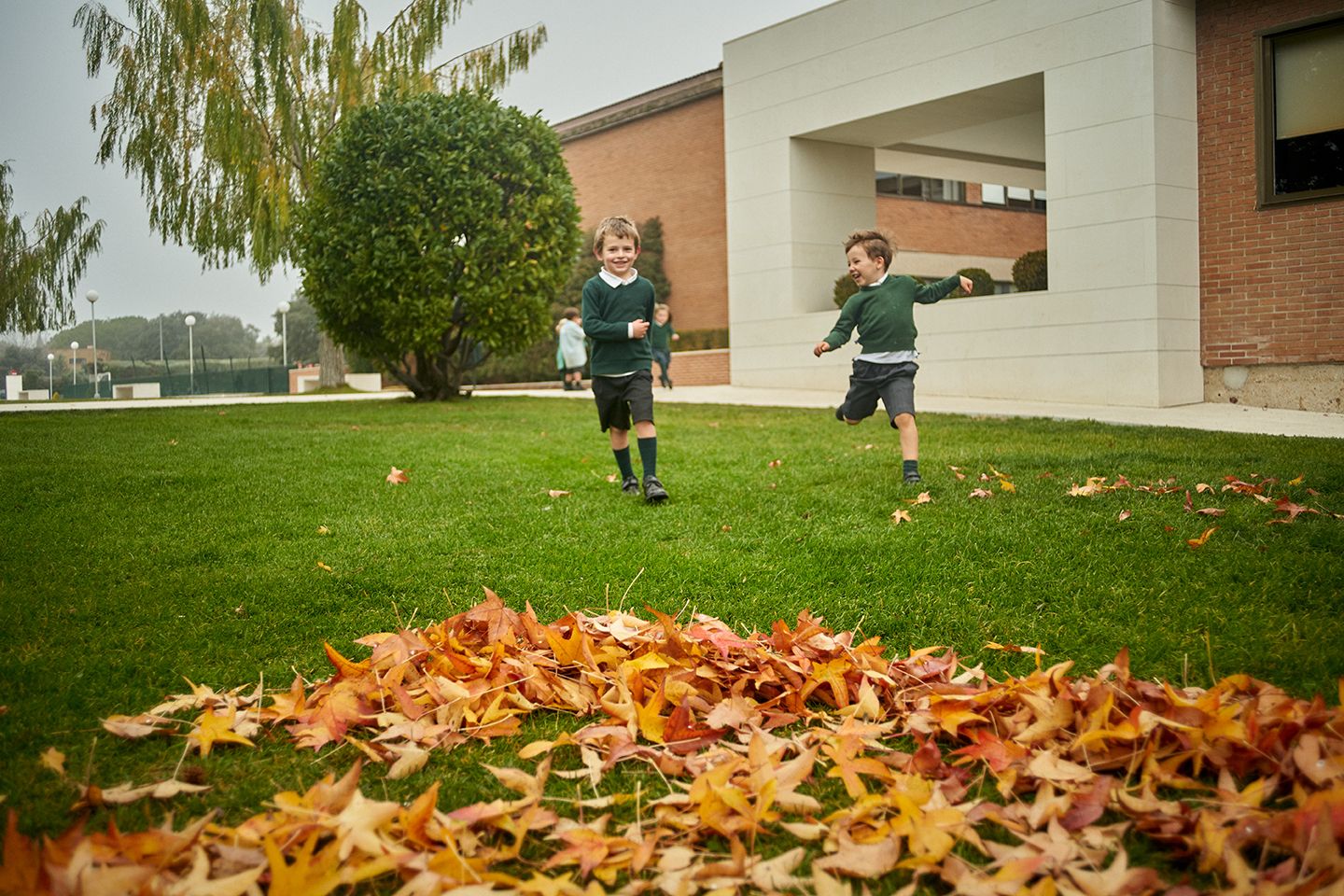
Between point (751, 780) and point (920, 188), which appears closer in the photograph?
Result: point (751, 780)

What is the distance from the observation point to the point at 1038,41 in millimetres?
12398

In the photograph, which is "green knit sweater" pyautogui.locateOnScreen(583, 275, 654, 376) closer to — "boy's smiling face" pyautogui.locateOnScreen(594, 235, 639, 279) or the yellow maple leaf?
"boy's smiling face" pyautogui.locateOnScreen(594, 235, 639, 279)

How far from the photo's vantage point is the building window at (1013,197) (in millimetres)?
26609

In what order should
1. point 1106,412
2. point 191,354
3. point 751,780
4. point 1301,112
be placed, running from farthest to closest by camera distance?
point 191,354 < point 1106,412 < point 1301,112 < point 751,780

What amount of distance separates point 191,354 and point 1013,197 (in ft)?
81.5

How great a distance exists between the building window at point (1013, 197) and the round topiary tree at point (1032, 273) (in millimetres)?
13859

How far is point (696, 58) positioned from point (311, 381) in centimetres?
1542

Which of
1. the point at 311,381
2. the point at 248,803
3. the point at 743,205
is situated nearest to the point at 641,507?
the point at 248,803

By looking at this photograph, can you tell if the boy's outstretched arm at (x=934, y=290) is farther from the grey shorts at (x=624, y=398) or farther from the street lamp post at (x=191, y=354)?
the street lamp post at (x=191, y=354)

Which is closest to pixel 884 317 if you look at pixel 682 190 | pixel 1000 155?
pixel 1000 155

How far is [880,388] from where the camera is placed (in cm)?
635

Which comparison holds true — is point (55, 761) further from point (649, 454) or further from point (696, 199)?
point (696, 199)

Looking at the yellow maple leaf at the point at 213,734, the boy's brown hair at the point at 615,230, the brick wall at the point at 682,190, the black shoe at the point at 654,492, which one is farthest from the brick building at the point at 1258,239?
the brick wall at the point at 682,190

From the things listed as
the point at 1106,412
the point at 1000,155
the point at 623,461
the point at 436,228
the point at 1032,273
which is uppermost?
the point at 1000,155
